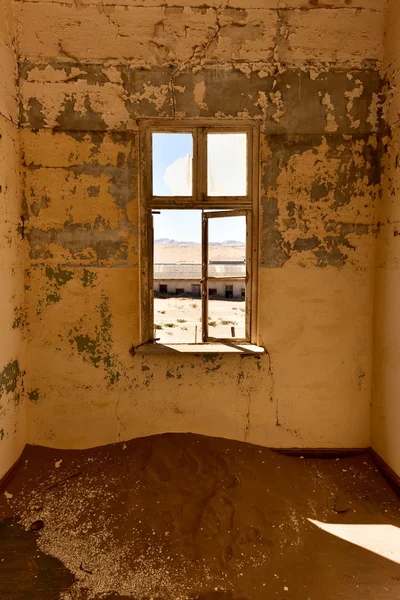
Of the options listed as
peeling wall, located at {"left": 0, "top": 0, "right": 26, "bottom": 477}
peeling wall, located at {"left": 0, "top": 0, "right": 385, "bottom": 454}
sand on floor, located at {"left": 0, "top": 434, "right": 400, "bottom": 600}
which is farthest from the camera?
peeling wall, located at {"left": 0, "top": 0, "right": 385, "bottom": 454}

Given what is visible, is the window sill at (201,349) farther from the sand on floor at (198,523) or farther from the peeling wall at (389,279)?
the peeling wall at (389,279)

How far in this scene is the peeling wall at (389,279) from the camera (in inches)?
103

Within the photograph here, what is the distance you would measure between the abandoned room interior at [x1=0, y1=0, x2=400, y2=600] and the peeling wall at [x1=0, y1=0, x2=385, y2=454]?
0.04 feet

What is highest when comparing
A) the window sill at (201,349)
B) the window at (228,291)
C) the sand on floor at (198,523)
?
the window at (228,291)

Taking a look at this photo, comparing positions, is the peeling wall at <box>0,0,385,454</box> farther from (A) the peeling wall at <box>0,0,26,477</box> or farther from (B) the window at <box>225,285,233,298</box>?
(B) the window at <box>225,285,233,298</box>

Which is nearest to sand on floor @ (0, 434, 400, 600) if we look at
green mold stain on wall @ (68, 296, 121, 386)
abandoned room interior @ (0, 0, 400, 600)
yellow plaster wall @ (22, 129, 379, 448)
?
abandoned room interior @ (0, 0, 400, 600)

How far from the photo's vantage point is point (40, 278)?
9.42 ft

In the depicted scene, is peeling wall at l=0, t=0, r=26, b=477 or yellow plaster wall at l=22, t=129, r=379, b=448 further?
yellow plaster wall at l=22, t=129, r=379, b=448

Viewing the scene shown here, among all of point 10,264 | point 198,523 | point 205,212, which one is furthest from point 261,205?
point 198,523

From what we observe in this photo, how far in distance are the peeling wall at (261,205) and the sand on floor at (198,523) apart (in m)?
0.25

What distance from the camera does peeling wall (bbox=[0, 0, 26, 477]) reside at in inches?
101

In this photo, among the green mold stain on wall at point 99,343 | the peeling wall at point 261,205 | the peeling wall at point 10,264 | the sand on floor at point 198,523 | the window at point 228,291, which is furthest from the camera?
the window at point 228,291

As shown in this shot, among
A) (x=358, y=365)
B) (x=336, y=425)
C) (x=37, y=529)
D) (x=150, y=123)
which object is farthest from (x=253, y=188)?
(x=37, y=529)

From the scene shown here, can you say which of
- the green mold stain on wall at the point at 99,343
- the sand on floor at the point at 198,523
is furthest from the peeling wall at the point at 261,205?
the sand on floor at the point at 198,523
